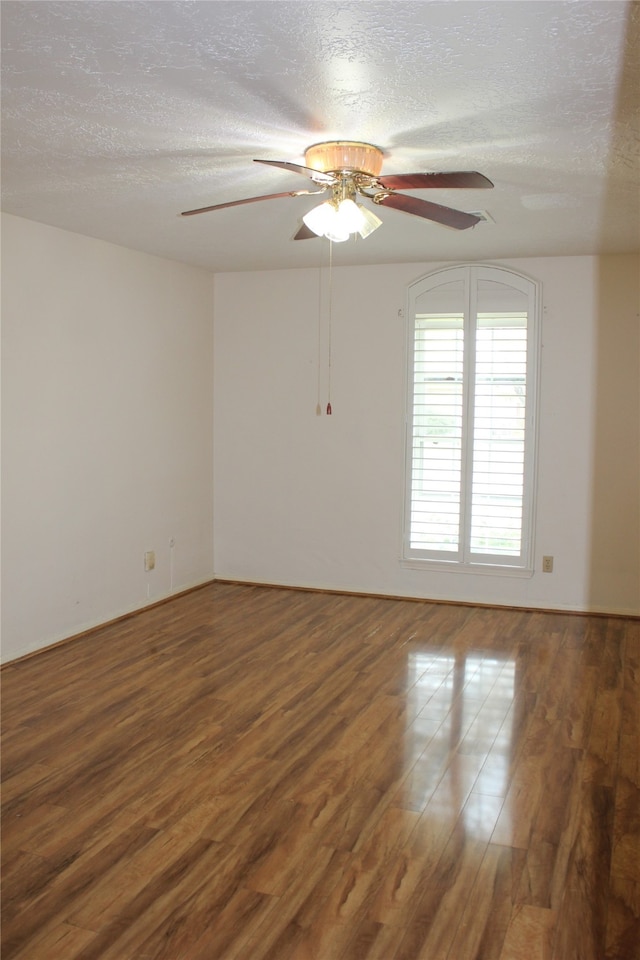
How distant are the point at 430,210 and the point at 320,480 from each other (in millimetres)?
3092

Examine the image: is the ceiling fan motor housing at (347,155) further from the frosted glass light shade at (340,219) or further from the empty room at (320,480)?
the frosted glass light shade at (340,219)

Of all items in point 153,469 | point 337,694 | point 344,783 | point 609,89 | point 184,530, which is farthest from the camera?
point 184,530

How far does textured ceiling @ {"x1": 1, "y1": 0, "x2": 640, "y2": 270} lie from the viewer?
2.04 metres

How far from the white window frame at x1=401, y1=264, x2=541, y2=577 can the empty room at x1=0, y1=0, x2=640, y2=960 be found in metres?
0.02

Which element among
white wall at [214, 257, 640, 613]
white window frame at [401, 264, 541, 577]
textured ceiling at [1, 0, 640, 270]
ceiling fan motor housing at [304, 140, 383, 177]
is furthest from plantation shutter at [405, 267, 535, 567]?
ceiling fan motor housing at [304, 140, 383, 177]

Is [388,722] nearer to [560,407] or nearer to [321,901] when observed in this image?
[321,901]

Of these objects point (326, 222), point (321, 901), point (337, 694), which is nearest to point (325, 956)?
point (321, 901)

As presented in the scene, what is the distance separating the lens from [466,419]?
547 cm

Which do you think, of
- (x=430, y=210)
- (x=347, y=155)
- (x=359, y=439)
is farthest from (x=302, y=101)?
(x=359, y=439)

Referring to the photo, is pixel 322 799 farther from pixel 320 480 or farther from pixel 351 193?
pixel 320 480

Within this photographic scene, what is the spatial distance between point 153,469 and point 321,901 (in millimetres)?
3570

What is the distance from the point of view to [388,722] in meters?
3.51

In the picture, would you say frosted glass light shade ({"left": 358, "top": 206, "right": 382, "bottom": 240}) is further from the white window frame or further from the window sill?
the window sill

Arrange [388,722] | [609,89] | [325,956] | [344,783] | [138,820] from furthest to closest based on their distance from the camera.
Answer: [388,722], [344,783], [138,820], [609,89], [325,956]
